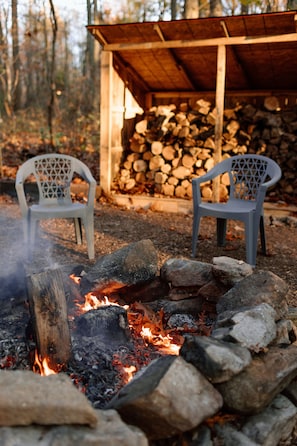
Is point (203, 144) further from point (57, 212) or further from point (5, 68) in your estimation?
point (5, 68)

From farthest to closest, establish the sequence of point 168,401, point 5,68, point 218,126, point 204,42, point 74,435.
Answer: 1. point 5,68
2. point 218,126
3. point 204,42
4. point 168,401
5. point 74,435

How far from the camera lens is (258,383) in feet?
5.27

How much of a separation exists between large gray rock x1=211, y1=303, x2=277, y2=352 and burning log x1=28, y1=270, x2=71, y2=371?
2.10ft

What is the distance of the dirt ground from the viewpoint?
3758mm

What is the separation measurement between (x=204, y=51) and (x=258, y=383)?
5.08 metres

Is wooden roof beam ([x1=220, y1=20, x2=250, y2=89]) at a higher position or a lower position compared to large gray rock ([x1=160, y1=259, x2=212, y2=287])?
higher

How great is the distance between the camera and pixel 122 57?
620 centimetres

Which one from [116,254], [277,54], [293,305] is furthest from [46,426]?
[277,54]

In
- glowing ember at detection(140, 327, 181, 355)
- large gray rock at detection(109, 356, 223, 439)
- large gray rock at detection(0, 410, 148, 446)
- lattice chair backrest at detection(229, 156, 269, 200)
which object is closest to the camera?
large gray rock at detection(0, 410, 148, 446)

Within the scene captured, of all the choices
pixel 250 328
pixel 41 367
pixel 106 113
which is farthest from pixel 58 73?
pixel 250 328

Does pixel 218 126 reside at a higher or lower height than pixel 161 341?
higher

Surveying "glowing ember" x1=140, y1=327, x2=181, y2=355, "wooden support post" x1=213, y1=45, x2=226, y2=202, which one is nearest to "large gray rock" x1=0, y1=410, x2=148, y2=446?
"glowing ember" x1=140, y1=327, x2=181, y2=355

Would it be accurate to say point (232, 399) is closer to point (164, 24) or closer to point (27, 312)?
point (27, 312)

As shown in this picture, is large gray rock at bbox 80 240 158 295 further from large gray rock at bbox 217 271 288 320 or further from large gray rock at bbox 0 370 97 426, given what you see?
large gray rock at bbox 0 370 97 426
